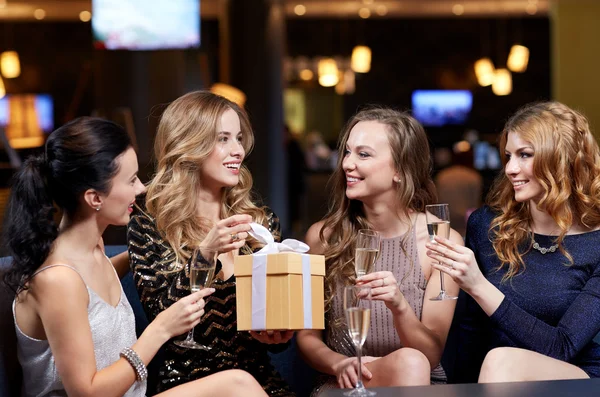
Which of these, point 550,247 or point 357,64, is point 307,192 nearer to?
point 357,64

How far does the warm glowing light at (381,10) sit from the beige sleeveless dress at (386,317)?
34.7 ft

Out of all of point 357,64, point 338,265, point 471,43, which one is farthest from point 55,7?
point 338,265

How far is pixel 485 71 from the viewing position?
1259cm

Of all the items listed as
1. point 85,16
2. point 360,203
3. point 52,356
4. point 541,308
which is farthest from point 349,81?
point 52,356

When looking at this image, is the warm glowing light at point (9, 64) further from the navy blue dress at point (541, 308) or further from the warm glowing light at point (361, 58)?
the navy blue dress at point (541, 308)

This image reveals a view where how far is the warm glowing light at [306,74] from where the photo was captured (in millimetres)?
13695

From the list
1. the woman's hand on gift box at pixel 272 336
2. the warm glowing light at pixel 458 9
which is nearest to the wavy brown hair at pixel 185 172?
the woman's hand on gift box at pixel 272 336

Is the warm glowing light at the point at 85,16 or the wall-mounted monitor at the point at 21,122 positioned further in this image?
the warm glowing light at the point at 85,16

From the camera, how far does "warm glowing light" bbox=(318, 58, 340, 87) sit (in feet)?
41.4

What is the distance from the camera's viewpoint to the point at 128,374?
226 centimetres

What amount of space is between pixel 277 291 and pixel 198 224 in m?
0.64

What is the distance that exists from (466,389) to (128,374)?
879 millimetres

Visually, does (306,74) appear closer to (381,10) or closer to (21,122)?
(381,10)

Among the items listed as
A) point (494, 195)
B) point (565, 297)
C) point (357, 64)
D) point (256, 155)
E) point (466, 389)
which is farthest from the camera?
point (357, 64)
